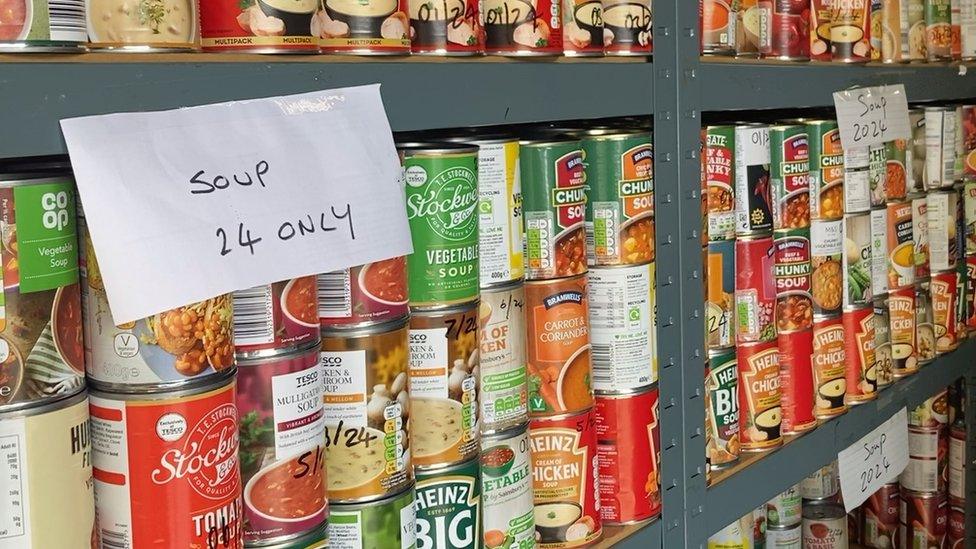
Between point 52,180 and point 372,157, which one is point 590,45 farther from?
point 52,180

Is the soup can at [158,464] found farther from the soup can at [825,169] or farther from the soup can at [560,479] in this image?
the soup can at [825,169]

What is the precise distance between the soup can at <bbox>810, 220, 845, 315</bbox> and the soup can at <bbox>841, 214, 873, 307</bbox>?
3 cm

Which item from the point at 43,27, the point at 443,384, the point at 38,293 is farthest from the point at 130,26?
the point at 443,384

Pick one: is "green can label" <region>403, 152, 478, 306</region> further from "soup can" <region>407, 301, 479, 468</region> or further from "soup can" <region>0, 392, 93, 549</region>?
"soup can" <region>0, 392, 93, 549</region>

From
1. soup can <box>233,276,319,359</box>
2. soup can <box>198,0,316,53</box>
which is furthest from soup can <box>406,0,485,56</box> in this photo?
soup can <box>233,276,319,359</box>

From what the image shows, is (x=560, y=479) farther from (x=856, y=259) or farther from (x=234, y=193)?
(x=856, y=259)

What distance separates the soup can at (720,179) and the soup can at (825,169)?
0.22m

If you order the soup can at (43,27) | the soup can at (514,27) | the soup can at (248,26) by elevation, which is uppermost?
the soup can at (514,27)

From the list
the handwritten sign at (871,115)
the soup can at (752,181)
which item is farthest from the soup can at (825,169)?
the soup can at (752,181)

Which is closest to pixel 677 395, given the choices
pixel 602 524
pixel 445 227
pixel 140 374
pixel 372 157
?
pixel 602 524

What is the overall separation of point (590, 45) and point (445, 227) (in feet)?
1.11

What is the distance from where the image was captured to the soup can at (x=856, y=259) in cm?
181

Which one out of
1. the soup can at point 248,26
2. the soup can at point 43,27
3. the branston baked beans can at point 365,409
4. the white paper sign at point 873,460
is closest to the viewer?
the soup can at point 43,27

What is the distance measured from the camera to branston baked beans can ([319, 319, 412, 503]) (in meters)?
1.03
